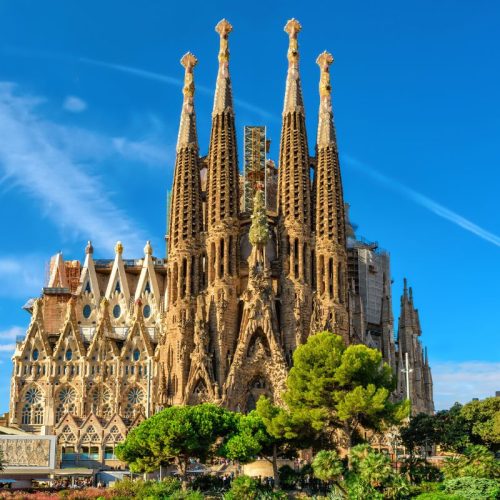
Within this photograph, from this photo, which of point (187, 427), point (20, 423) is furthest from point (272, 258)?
point (187, 427)

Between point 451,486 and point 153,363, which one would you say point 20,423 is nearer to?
point 153,363

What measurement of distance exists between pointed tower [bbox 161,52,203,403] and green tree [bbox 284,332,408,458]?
18901 mm

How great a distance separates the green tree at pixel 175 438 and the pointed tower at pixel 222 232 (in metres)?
18.7

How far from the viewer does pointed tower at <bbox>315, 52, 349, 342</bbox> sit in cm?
6256

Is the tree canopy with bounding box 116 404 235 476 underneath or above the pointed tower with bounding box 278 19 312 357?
underneath

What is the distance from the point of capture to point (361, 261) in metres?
75.4

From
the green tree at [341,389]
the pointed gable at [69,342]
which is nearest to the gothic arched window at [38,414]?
the pointed gable at [69,342]

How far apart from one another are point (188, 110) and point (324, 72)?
1193 centimetres

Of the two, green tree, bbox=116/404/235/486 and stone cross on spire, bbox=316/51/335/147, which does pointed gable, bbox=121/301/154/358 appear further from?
green tree, bbox=116/404/235/486

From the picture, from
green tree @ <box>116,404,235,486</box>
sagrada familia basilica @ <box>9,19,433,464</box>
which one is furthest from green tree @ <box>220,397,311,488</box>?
sagrada familia basilica @ <box>9,19,433,464</box>

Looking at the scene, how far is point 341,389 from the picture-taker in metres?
42.2

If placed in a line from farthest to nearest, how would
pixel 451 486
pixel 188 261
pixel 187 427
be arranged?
pixel 188 261
pixel 187 427
pixel 451 486

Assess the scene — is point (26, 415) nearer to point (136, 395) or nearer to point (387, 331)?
point (136, 395)

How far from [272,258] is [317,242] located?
14.6 ft
